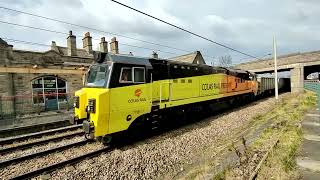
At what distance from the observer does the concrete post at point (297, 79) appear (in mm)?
40062

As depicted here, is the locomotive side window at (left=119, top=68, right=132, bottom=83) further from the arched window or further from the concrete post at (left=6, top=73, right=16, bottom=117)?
the arched window

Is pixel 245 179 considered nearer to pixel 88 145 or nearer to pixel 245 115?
pixel 88 145

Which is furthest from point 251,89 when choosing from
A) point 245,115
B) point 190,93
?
point 190,93

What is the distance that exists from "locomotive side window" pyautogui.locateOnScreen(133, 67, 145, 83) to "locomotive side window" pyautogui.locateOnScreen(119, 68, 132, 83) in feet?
0.77

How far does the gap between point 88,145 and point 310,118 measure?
11.8 m

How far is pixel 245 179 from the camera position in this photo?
21.1ft

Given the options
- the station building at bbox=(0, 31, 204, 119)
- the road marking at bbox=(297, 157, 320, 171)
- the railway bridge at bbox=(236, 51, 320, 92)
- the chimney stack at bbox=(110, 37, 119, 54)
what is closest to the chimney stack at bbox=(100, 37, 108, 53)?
the chimney stack at bbox=(110, 37, 119, 54)

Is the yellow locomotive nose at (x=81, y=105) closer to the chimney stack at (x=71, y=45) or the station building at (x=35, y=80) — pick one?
the station building at (x=35, y=80)

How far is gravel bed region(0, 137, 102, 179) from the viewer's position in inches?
317

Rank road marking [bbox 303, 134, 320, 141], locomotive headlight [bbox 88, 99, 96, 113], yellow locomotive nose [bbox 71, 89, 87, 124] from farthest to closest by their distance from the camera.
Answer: yellow locomotive nose [bbox 71, 89, 87, 124]
road marking [bbox 303, 134, 320, 141]
locomotive headlight [bbox 88, 99, 96, 113]

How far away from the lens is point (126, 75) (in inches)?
392

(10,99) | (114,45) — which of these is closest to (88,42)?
(114,45)

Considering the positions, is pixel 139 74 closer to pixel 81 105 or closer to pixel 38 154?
pixel 81 105

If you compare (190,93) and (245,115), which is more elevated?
(190,93)
